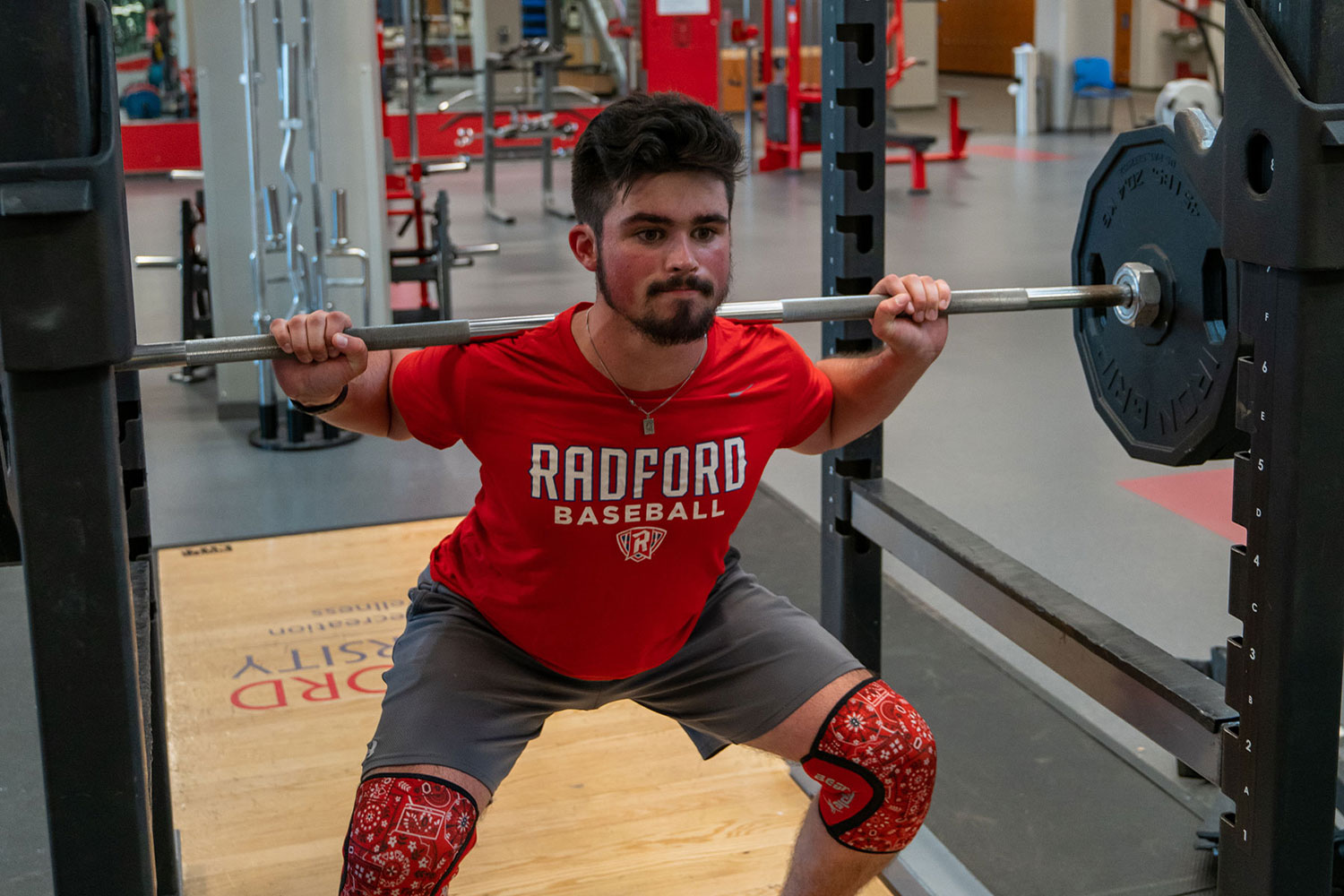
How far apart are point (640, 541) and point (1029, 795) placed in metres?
1.07

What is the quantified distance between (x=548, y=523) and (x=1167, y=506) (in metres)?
2.63

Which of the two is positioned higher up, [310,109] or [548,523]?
[310,109]

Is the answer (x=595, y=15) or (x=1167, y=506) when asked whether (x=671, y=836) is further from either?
(x=595, y=15)

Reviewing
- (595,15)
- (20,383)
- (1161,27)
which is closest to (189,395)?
(20,383)

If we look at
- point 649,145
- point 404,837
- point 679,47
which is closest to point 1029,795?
point 404,837

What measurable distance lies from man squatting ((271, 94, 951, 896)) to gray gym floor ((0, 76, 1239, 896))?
2.04 feet

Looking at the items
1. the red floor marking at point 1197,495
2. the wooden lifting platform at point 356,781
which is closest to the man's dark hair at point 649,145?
the wooden lifting platform at point 356,781

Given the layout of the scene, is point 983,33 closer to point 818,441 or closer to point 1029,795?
point 1029,795

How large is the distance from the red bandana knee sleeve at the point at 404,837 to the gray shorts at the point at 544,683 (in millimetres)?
45

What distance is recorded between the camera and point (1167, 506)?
3807 millimetres

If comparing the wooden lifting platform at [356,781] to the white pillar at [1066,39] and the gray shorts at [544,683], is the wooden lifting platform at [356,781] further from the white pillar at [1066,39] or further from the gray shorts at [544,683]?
the white pillar at [1066,39]

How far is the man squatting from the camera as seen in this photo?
63.5 inches

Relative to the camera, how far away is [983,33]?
19.5m

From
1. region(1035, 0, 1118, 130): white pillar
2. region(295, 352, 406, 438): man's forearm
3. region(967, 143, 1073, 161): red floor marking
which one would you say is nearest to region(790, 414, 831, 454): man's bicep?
region(295, 352, 406, 438): man's forearm
